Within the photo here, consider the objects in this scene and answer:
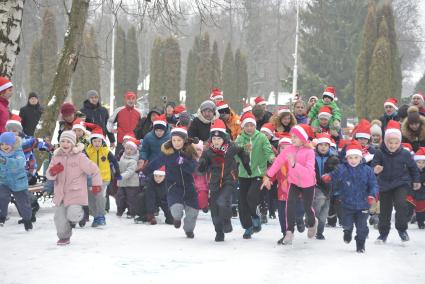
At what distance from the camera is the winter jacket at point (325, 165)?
33.3 feet

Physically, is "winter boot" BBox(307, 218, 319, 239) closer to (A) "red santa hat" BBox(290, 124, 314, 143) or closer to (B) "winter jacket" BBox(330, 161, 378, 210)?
(B) "winter jacket" BBox(330, 161, 378, 210)

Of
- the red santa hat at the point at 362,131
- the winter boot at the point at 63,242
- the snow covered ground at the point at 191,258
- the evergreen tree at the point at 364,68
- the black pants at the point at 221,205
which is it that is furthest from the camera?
the evergreen tree at the point at 364,68

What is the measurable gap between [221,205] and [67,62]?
6743 millimetres

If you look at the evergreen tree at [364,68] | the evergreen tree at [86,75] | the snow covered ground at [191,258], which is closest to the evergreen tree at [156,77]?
the evergreen tree at [86,75]

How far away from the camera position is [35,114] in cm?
1387

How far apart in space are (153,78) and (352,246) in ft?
126

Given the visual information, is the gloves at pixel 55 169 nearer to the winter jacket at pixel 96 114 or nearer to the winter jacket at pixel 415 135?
the winter jacket at pixel 96 114

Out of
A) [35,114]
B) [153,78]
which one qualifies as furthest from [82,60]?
[35,114]

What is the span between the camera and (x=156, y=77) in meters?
46.7

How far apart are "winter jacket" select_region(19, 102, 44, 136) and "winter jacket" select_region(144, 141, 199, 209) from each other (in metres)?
5.20

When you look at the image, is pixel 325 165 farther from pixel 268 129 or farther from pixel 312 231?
pixel 268 129

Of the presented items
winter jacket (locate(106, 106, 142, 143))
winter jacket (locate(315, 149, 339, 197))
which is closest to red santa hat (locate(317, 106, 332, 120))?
winter jacket (locate(315, 149, 339, 197))

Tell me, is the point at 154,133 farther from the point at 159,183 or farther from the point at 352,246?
the point at 352,246

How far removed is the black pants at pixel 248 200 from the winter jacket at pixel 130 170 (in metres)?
2.57
